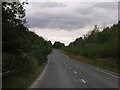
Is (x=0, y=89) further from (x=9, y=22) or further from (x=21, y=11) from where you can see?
(x=21, y=11)

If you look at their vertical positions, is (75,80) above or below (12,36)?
below

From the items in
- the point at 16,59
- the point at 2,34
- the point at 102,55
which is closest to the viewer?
the point at 2,34

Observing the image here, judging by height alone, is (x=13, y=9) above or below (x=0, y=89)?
above

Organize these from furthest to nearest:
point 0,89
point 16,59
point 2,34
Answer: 1. point 16,59
2. point 2,34
3. point 0,89

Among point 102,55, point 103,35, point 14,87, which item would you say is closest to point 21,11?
point 14,87

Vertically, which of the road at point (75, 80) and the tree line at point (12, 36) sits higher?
the tree line at point (12, 36)

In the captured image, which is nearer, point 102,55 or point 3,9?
point 3,9

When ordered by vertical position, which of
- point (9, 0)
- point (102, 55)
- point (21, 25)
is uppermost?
point (9, 0)

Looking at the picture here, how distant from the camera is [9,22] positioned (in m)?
19.0

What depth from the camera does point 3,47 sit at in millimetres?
19406

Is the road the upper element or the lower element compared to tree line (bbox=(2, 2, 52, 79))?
lower

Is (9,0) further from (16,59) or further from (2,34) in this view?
(16,59)

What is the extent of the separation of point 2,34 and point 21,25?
2.17m

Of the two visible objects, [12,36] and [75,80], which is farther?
[75,80]
